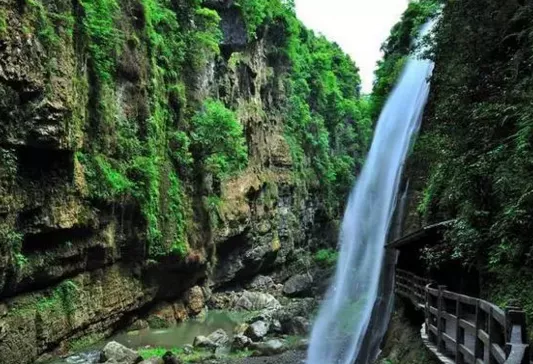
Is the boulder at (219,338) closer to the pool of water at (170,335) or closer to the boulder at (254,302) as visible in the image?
the pool of water at (170,335)

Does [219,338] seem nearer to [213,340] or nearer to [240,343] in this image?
[213,340]

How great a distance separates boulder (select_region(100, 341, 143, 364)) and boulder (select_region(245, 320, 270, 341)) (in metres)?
6.06

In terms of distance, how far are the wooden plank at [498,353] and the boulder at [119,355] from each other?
12.4m

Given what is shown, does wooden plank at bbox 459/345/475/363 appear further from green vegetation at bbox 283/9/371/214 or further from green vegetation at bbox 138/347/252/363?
green vegetation at bbox 283/9/371/214

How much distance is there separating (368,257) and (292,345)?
8303mm

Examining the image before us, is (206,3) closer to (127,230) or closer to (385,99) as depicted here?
(385,99)

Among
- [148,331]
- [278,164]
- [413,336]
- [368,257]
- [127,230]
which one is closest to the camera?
[413,336]

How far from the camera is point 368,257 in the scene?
27000 millimetres

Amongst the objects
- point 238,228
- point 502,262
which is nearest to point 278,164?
point 238,228

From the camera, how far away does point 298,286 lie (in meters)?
33.7

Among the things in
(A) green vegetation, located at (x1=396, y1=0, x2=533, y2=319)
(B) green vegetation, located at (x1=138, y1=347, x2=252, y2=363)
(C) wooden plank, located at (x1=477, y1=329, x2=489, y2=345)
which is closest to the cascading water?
(B) green vegetation, located at (x1=138, y1=347, x2=252, y2=363)

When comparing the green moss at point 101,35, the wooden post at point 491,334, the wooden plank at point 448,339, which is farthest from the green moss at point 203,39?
the wooden post at point 491,334

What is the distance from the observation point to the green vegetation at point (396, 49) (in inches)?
1296

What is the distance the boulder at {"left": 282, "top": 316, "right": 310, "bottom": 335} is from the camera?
73.9 ft
